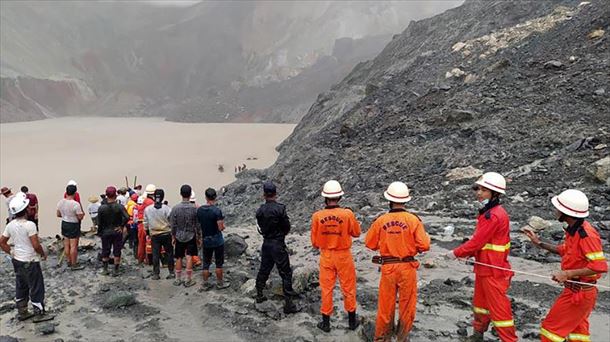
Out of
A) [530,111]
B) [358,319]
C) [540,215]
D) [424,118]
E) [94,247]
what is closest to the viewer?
[358,319]

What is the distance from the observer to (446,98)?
14.6 metres

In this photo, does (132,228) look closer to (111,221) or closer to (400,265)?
(111,221)

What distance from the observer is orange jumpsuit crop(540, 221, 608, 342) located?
11.3 feet

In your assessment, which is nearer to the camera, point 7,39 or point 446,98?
point 446,98

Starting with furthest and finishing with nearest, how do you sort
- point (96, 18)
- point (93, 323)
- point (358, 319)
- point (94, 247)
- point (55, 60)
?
point (96, 18)
point (55, 60)
point (94, 247)
point (93, 323)
point (358, 319)

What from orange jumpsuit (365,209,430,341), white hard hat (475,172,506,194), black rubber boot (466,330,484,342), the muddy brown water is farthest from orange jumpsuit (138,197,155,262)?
the muddy brown water

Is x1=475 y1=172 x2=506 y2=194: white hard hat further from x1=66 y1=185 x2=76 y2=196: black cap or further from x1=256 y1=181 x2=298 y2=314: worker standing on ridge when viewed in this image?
x1=66 y1=185 x2=76 y2=196: black cap

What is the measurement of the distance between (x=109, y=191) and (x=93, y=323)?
1979 millimetres

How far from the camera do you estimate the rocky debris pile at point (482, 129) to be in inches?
366

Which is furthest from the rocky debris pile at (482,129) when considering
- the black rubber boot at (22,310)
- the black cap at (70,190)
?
the black rubber boot at (22,310)

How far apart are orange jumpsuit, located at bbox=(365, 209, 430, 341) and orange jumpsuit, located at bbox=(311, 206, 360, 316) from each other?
0.43 m

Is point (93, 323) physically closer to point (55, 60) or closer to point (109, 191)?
point (109, 191)

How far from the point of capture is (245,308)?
573cm

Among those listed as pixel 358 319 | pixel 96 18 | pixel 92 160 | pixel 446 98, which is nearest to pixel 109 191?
pixel 358 319
